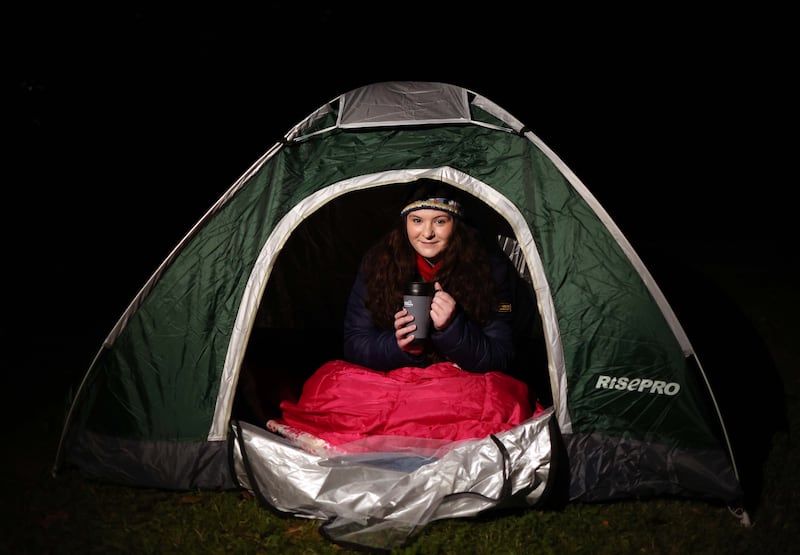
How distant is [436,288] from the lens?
10.3ft

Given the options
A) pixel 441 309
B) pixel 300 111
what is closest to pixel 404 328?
pixel 441 309

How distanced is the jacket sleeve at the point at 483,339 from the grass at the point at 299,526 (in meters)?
0.66

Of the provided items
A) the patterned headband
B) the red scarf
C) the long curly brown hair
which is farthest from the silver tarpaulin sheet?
the patterned headband

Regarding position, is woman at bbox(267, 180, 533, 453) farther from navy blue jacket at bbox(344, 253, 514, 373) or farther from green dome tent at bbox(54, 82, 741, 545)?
green dome tent at bbox(54, 82, 741, 545)

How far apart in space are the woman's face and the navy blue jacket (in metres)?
0.30

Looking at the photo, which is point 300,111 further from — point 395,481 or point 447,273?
point 395,481

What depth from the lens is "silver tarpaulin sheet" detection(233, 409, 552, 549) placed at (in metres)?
2.62

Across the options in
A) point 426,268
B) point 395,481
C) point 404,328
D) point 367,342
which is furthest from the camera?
point 426,268

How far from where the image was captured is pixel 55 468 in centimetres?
314

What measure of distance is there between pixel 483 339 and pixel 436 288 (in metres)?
0.31

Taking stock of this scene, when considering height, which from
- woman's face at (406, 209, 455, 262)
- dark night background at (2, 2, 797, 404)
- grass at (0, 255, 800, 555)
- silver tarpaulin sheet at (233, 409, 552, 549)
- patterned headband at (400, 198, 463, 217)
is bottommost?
grass at (0, 255, 800, 555)

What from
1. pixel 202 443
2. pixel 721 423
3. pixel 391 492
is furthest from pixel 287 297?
pixel 721 423

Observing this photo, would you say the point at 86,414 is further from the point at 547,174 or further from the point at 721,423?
the point at 721,423

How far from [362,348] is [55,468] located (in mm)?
1488
